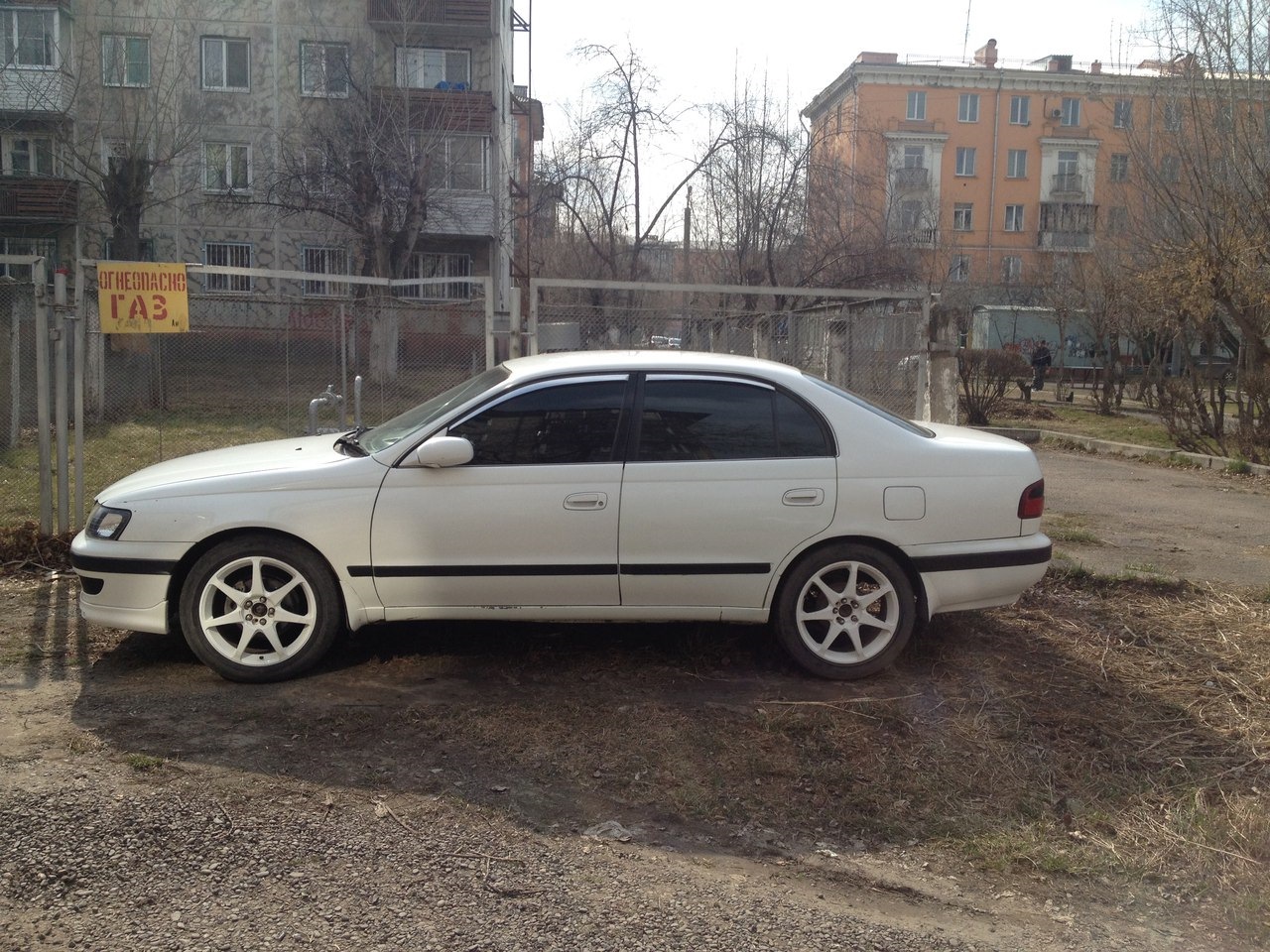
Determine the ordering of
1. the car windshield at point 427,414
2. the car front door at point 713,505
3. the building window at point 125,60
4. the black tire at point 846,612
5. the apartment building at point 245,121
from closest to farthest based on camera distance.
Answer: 1. the car front door at point 713,505
2. the black tire at point 846,612
3. the car windshield at point 427,414
4. the building window at point 125,60
5. the apartment building at point 245,121

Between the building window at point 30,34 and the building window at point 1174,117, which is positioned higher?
the building window at point 30,34

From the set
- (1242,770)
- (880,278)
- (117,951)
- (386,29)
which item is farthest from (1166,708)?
(386,29)

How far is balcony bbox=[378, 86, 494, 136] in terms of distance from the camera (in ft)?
84.2

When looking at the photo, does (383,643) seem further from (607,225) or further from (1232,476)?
(607,225)

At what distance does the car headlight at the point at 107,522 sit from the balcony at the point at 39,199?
2555 cm

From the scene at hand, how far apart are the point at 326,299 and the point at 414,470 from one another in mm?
6174

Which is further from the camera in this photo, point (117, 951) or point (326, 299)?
point (326, 299)

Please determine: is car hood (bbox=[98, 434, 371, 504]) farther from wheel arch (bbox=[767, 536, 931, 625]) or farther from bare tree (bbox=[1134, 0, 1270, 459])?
bare tree (bbox=[1134, 0, 1270, 459])

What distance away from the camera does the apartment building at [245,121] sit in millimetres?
23562

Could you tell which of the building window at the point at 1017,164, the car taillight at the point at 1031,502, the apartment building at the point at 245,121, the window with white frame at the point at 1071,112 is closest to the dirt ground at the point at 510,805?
the car taillight at the point at 1031,502

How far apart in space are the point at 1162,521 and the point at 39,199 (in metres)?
27.2

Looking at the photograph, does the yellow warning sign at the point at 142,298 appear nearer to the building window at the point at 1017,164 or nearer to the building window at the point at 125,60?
the building window at the point at 125,60

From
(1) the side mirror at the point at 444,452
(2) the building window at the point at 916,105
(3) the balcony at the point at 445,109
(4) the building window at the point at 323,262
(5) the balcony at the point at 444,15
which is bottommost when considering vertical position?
(1) the side mirror at the point at 444,452

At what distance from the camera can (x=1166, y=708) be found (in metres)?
5.10
